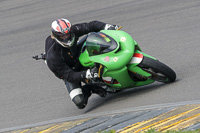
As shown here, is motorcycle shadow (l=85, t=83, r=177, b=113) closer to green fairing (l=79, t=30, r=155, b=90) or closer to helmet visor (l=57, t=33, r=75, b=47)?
green fairing (l=79, t=30, r=155, b=90)

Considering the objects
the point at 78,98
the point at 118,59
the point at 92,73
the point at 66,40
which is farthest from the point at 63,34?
the point at 78,98

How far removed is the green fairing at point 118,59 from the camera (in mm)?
7105

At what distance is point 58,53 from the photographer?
299 inches

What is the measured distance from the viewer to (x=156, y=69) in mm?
7102

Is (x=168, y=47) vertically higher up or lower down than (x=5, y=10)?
higher up

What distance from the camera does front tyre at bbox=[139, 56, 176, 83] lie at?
7.09m

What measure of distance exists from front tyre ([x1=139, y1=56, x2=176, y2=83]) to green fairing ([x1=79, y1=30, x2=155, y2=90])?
0.08 m

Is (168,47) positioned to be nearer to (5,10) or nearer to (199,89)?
(199,89)

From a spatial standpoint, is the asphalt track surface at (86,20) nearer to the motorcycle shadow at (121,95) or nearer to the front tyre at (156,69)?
the motorcycle shadow at (121,95)

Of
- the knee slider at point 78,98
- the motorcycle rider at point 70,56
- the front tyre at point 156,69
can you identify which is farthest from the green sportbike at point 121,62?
the knee slider at point 78,98

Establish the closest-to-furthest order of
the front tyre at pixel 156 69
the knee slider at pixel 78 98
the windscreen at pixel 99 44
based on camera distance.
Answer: the front tyre at pixel 156 69 → the windscreen at pixel 99 44 → the knee slider at pixel 78 98

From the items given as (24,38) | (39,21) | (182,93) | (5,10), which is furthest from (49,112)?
(5,10)

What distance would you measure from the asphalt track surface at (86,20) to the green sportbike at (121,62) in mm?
292

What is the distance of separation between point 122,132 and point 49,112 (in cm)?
244
